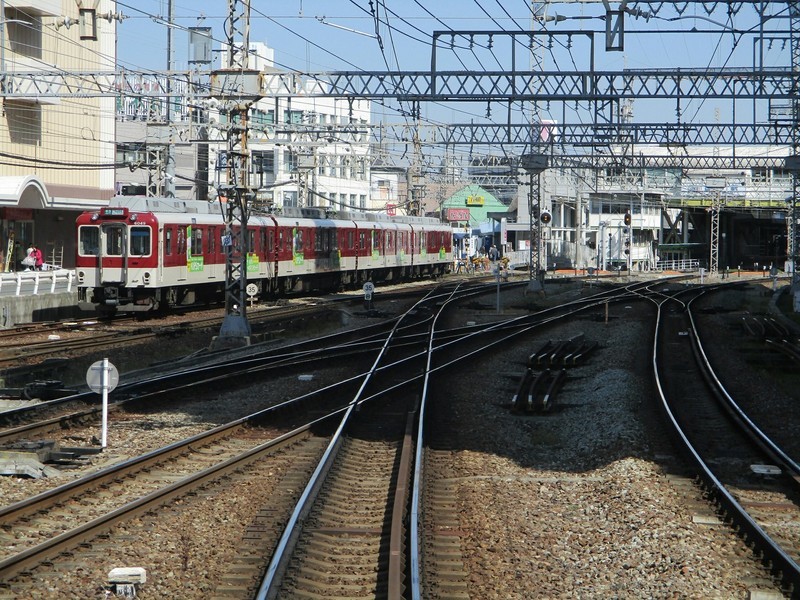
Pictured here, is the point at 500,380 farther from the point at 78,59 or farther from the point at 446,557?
the point at 78,59

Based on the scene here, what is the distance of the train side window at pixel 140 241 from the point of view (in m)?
25.7

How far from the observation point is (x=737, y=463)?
1066cm

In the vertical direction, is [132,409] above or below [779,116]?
below

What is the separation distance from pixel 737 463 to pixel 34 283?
19751 mm

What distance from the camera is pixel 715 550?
7.47 m

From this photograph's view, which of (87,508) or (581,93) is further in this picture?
(581,93)

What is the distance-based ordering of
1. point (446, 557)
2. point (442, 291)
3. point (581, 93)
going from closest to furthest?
1. point (446, 557)
2. point (581, 93)
3. point (442, 291)

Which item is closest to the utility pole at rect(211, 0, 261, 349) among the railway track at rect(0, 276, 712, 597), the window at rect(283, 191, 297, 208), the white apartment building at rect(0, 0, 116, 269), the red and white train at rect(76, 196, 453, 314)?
the red and white train at rect(76, 196, 453, 314)

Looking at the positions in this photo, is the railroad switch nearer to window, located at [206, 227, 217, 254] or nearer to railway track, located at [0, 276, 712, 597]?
railway track, located at [0, 276, 712, 597]

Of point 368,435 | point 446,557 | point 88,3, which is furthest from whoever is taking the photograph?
point 88,3

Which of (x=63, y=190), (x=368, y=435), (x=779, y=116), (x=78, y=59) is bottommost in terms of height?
(x=368, y=435)

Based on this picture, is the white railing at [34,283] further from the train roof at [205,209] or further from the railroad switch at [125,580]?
the railroad switch at [125,580]

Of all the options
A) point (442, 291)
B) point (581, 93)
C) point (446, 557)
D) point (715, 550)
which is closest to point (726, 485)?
point (715, 550)

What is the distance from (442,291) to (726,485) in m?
31.6
